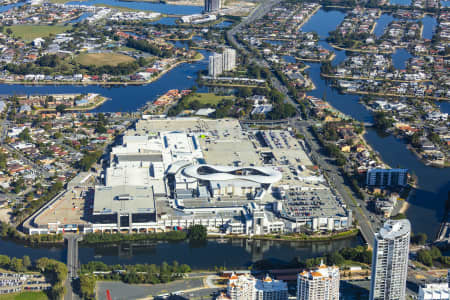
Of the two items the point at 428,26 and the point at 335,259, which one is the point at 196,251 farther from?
the point at 428,26

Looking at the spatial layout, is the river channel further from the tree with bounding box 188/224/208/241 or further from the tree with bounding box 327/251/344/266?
the tree with bounding box 327/251/344/266

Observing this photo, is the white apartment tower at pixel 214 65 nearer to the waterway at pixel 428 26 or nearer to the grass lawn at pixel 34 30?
the grass lawn at pixel 34 30

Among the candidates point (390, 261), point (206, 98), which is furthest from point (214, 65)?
point (390, 261)

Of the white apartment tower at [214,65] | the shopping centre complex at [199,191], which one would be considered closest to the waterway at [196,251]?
the shopping centre complex at [199,191]

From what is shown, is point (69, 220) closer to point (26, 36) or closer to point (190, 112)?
point (190, 112)

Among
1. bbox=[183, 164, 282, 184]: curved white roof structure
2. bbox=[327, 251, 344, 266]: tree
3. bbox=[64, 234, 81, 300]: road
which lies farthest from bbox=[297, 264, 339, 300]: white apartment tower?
bbox=[183, 164, 282, 184]: curved white roof structure

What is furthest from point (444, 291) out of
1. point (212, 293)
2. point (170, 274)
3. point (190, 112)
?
point (190, 112)

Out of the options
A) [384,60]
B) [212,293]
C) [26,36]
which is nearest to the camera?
[212,293]
